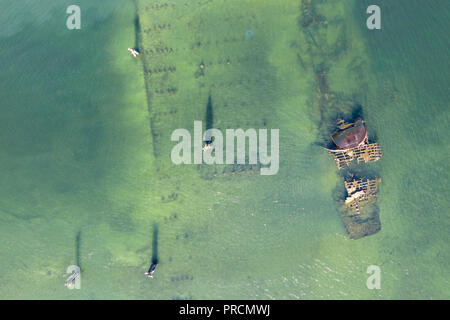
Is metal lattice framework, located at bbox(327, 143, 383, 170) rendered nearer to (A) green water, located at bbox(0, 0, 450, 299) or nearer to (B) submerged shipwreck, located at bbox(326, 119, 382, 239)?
(B) submerged shipwreck, located at bbox(326, 119, 382, 239)

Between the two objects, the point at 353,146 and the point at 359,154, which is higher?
the point at 353,146

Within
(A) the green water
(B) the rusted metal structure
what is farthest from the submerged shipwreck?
(A) the green water

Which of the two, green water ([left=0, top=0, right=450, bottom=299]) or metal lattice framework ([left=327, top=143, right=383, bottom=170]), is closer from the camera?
metal lattice framework ([left=327, top=143, right=383, bottom=170])

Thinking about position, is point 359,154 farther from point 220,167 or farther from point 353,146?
point 220,167

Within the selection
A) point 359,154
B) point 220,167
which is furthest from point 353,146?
point 220,167

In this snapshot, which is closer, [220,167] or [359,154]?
[359,154]

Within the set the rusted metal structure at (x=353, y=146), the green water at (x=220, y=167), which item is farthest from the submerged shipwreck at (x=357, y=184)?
the green water at (x=220, y=167)

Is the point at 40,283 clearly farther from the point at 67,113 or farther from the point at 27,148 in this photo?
the point at 67,113
